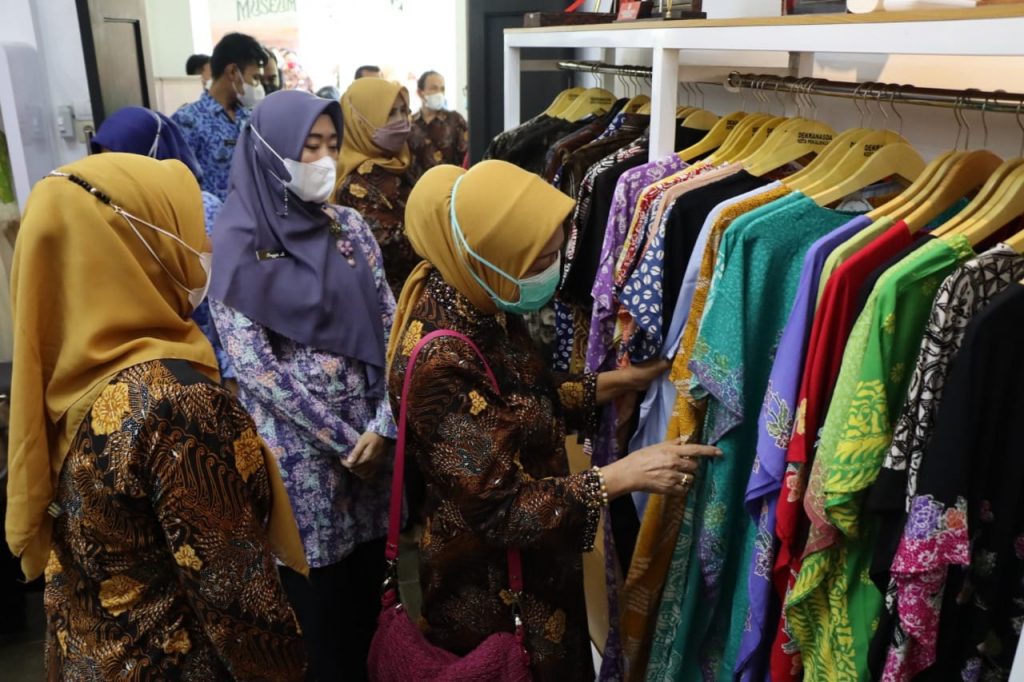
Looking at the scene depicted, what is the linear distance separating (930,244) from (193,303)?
1.13 metres

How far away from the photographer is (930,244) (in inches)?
46.3

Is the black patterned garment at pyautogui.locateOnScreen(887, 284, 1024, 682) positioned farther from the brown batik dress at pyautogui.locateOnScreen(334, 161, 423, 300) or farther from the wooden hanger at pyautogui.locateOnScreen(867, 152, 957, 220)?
the brown batik dress at pyautogui.locateOnScreen(334, 161, 423, 300)

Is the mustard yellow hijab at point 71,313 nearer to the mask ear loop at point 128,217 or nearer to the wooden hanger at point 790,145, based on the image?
the mask ear loop at point 128,217

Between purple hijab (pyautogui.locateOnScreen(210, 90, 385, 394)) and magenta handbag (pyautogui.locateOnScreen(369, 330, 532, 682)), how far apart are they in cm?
57

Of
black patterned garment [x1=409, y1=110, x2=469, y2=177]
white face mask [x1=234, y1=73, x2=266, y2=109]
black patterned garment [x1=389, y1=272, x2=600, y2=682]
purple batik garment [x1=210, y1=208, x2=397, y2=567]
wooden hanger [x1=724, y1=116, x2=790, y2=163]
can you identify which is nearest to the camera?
black patterned garment [x1=389, y1=272, x2=600, y2=682]

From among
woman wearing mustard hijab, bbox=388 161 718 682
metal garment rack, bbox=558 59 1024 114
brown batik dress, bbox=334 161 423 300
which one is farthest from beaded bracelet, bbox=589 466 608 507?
brown batik dress, bbox=334 161 423 300

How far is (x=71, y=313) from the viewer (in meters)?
1.15

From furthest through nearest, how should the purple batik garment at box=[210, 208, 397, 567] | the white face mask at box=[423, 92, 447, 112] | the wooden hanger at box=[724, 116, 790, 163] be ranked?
the white face mask at box=[423, 92, 447, 112], the purple batik garment at box=[210, 208, 397, 567], the wooden hanger at box=[724, 116, 790, 163]

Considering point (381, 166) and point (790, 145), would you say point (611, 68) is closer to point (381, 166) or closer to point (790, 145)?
point (790, 145)

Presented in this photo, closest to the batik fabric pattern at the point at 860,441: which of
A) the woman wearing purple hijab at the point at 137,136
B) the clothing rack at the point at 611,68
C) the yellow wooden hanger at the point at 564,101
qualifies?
the clothing rack at the point at 611,68

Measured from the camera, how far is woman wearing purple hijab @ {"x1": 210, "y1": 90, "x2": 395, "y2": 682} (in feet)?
6.39

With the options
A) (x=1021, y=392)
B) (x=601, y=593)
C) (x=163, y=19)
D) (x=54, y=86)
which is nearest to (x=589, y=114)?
(x=601, y=593)

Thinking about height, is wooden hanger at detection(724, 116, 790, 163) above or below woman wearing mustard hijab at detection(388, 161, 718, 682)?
above

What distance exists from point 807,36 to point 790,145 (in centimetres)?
45
